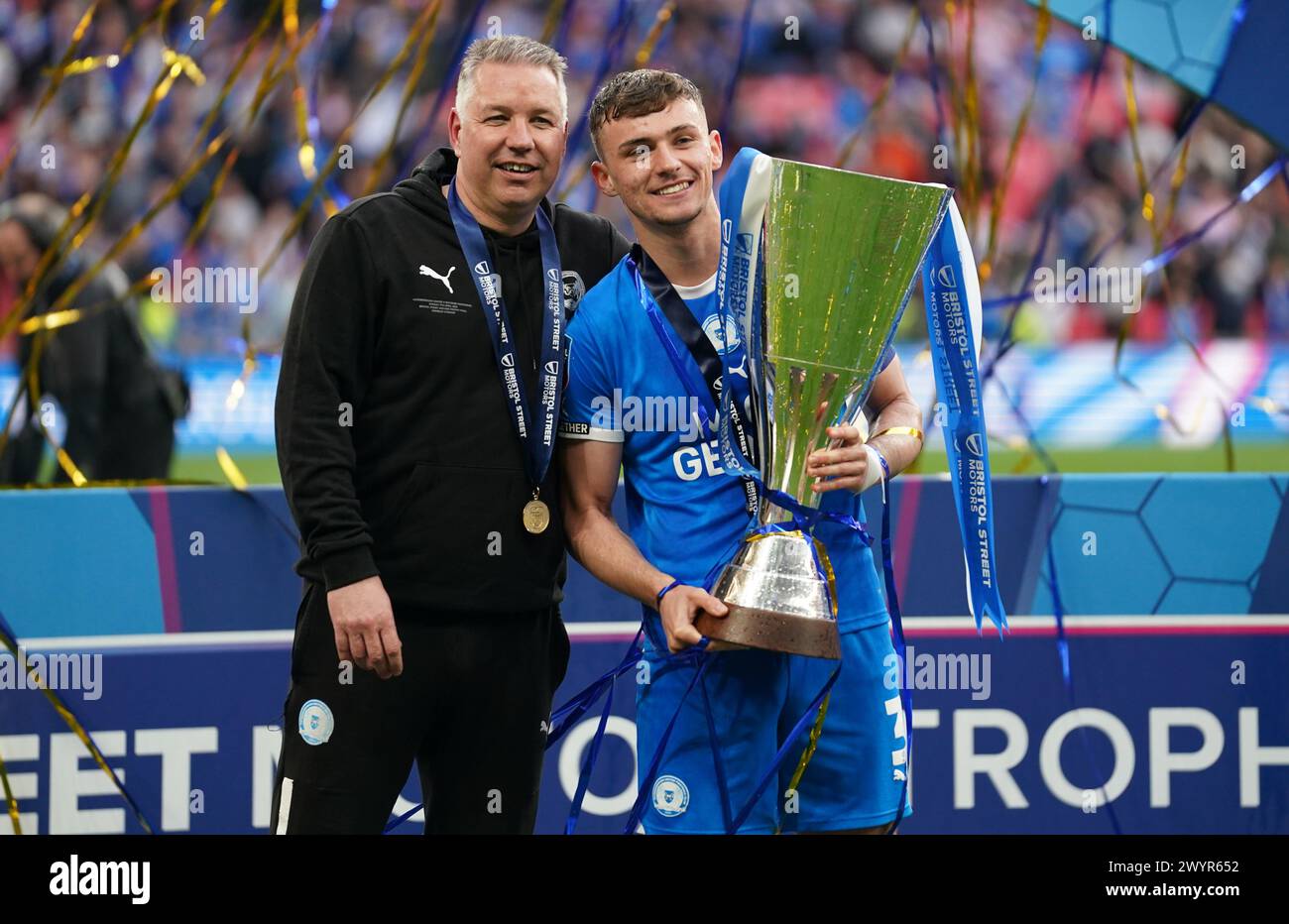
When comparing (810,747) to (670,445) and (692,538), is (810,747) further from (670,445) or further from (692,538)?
(670,445)

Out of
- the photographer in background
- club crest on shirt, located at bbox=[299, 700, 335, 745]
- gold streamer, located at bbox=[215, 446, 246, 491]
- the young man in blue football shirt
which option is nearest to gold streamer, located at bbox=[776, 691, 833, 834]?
the young man in blue football shirt

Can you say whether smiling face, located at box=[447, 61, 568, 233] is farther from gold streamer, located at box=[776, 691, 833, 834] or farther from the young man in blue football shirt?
gold streamer, located at box=[776, 691, 833, 834]

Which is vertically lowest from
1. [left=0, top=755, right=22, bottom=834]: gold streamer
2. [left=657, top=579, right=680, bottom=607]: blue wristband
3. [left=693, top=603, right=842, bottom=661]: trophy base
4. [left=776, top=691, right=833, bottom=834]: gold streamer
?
[left=0, top=755, right=22, bottom=834]: gold streamer

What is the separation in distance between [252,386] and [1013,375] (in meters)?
4.00

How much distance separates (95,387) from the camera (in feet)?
17.3

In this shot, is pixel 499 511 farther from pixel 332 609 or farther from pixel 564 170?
pixel 564 170

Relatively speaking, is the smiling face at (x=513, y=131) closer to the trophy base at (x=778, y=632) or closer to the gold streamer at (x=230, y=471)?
the trophy base at (x=778, y=632)

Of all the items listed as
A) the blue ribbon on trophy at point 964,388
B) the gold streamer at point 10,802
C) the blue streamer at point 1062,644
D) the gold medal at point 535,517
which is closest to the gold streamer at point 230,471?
the gold streamer at point 10,802

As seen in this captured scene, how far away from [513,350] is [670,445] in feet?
1.02

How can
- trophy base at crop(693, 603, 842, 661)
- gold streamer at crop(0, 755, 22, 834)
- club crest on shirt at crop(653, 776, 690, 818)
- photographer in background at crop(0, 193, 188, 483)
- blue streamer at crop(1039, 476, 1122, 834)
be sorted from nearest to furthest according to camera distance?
trophy base at crop(693, 603, 842, 661) → club crest on shirt at crop(653, 776, 690, 818) → gold streamer at crop(0, 755, 22, 834) → blue streamer at crop(1039, 476, 1122, 834) → photographer in background at crop(0, 193, 188, 483)

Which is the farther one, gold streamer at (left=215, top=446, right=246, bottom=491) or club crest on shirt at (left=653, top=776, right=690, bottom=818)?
gold streamer at (left=215, top=446, right=246, bottom=491)

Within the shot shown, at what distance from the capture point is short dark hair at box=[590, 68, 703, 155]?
7.38ft

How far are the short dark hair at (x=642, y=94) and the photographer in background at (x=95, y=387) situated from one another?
3.43 m

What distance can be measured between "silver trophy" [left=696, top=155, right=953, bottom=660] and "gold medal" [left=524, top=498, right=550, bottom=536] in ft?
1.31
